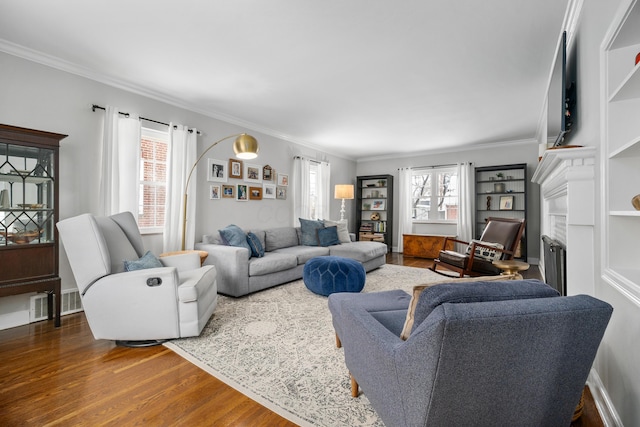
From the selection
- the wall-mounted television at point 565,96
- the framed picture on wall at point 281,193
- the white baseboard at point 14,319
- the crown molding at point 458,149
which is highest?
the crown molding at point 458,149

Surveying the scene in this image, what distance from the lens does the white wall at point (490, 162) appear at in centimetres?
581

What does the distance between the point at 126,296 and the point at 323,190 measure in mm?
4824

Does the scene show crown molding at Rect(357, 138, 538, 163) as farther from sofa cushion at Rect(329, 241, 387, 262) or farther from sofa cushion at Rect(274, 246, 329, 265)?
sofa cushion at Rect(274, 246, 329, 265)

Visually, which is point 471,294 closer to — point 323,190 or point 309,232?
point 309,232

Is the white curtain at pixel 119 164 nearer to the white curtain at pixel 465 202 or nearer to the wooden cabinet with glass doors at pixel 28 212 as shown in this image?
the wooden cabinet with glass doors at pixel 28 212

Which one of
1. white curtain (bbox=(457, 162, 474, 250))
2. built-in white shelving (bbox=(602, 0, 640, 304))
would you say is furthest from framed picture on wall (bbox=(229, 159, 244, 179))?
white curtain (bbox=(457, 162, 474, 250))

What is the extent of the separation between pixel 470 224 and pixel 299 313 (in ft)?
15.8

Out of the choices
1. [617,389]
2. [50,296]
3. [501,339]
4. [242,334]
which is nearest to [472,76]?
[617,389]

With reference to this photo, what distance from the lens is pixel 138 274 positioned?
7.38 ft

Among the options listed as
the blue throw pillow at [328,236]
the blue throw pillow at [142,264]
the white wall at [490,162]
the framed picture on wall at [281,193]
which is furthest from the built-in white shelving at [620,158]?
the white wall at [490,162]

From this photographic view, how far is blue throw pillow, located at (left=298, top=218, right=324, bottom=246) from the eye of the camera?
16.9ft

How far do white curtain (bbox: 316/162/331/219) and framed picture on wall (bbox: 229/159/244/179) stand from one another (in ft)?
7.02

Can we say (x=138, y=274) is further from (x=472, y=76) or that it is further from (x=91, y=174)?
(x=472, y=76)

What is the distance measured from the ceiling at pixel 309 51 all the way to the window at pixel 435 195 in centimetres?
249
